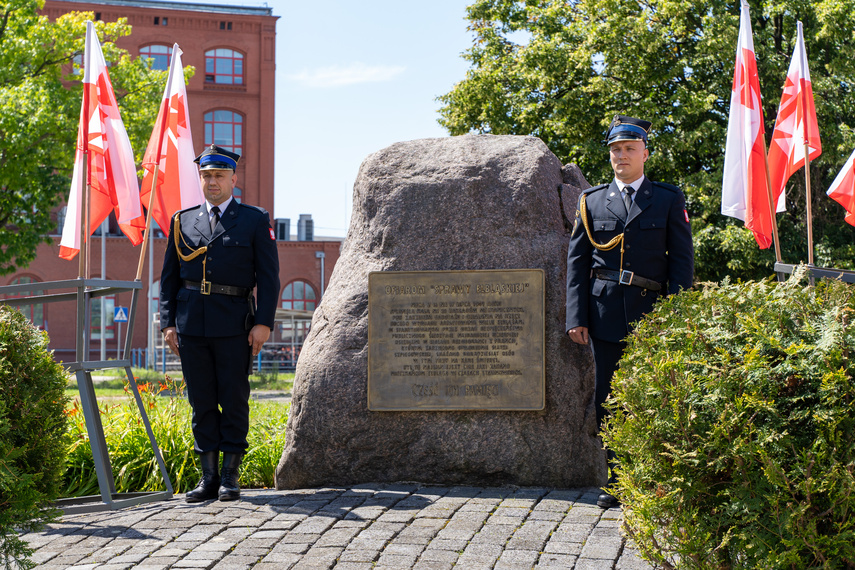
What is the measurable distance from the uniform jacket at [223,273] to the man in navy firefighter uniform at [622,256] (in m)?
1.76

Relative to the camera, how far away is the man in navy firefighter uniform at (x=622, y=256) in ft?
14.8

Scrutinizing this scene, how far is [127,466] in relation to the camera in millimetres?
5688

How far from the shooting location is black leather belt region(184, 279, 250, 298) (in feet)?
16.0

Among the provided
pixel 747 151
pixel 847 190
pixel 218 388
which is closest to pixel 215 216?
pixel 218 388

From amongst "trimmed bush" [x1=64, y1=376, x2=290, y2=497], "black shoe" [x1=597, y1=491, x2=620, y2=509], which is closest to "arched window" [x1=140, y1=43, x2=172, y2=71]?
"trimmed bush" [x1=64, y1=376, x2=290, y2=497]

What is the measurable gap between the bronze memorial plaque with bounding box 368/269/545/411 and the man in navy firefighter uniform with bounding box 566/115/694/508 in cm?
44

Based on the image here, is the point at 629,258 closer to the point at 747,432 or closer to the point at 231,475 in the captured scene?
the point at 747,432

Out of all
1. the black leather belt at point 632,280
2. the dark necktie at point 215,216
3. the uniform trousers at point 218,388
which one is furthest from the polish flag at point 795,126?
the uniform trousers at point 218,388

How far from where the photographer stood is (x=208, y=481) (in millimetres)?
4891

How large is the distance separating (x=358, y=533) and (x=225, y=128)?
3425 cm

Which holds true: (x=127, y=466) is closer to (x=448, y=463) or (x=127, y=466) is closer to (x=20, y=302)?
(x=20, y=302)

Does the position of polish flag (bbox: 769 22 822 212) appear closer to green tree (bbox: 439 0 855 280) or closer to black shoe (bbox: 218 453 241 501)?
black shoe (bbox: 218 453 241 501)

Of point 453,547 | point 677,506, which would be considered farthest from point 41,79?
point 677,506

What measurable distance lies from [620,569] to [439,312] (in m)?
2.08
